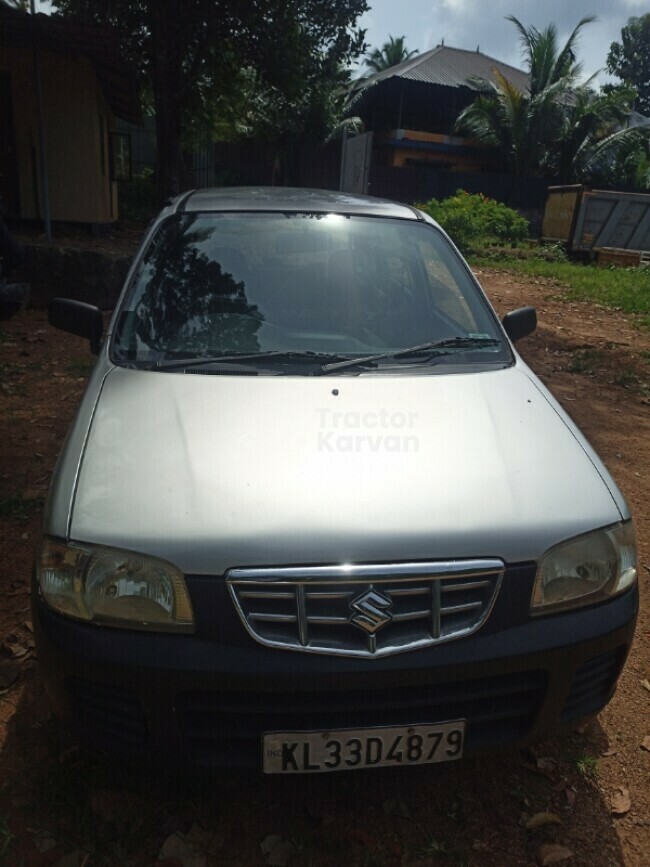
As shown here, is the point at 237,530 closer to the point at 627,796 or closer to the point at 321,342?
the point at 321,342

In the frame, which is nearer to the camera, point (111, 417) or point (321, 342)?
point (111, 417)

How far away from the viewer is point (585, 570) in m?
1.78

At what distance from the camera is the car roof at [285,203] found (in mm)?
3076

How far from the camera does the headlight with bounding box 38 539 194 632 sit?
5.26 ft

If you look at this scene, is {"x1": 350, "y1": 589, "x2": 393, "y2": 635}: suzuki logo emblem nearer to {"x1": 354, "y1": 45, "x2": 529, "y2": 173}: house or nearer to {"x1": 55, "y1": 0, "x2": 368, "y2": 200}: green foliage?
{"x1": 55, "y1": 0, "x2": 368, "y2": 200}: green foliage

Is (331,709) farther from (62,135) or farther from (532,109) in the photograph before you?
(532,109)

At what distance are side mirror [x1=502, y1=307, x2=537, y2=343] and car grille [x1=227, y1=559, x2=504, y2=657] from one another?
1.63 meters

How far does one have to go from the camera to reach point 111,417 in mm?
2070

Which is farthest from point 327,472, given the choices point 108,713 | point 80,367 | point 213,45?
point 213,45

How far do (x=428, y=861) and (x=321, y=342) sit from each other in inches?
66.1

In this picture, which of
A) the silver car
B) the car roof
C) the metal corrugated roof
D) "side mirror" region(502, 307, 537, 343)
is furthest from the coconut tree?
the silver car

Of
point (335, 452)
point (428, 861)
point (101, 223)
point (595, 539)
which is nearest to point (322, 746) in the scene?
point (428, 861)

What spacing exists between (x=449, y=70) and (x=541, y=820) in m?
30.0

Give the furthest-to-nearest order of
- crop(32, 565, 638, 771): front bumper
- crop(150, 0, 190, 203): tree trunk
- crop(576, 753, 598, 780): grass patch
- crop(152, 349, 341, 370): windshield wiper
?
crop(150, 0, 190, 203): tree trunk, crop(152, 349, 341, 370): windshield wiper, crop(576, 753, 598, 780): grass patch, crop(32, 565, 638, 771): front bumper
